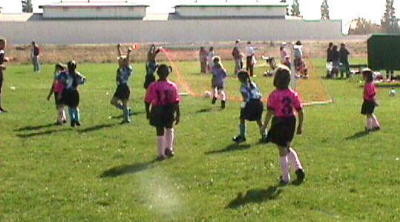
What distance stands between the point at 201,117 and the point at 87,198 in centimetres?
921

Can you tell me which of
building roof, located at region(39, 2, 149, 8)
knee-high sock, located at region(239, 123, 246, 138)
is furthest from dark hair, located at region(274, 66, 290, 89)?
building roof, located at region(39, 2, 149, 8)

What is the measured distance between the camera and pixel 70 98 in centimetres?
1623

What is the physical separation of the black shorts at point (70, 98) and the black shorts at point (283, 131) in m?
7.33

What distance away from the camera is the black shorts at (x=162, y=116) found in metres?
12.0

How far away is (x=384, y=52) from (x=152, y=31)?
5994 centimetres

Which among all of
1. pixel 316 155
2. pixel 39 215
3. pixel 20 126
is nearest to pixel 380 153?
pixel 316 155

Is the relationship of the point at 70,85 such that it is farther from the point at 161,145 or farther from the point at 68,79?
the point at 161,145

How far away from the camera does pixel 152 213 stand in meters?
8.60

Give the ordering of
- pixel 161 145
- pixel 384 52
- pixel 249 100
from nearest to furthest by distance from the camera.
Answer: pixel 161 145
pixel 249 100
pixel 384 52

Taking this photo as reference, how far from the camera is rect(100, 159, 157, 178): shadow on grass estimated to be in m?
11.0

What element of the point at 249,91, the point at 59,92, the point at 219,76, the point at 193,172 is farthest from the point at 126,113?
the point at 193,172

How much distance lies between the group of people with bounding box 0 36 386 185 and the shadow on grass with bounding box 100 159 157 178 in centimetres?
52

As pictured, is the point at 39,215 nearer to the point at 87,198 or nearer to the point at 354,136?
the point at 87,198

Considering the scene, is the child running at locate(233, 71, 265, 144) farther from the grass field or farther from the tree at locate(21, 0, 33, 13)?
the tree at locate(21, 0, 33, 13)
